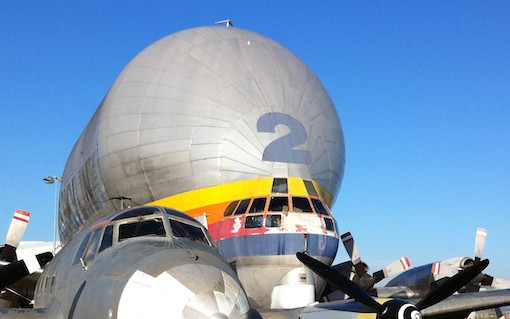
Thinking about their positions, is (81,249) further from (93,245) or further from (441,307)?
(441,307)

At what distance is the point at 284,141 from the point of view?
63.6 ft

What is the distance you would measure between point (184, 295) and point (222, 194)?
11.8 metres

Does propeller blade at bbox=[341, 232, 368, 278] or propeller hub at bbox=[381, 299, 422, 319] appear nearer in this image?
propeller hub at bbox=[381, 299, 422, 319]

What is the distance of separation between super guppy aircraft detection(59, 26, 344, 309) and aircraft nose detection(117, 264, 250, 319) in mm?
9566

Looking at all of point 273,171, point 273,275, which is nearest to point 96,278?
point 273,275

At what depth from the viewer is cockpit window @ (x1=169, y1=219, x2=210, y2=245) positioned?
9.19 metres

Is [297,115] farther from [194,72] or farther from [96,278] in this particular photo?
[96,278]

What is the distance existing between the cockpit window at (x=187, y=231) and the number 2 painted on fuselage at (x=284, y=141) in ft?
31.5

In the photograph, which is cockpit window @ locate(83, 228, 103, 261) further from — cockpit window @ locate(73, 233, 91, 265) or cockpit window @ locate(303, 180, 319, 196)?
cockpit window @ locate(303, 180, 319, 196)

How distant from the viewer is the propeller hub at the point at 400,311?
1038 centimetres

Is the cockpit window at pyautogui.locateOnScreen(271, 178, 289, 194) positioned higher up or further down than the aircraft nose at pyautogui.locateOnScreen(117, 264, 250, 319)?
higher up

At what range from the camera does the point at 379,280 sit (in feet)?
69.1

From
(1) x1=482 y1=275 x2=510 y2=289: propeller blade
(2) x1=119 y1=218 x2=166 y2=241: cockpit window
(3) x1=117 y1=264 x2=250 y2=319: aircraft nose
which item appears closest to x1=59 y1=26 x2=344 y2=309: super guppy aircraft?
(2) x1=119 y1=218 x2=166 y2=241: cockpit window

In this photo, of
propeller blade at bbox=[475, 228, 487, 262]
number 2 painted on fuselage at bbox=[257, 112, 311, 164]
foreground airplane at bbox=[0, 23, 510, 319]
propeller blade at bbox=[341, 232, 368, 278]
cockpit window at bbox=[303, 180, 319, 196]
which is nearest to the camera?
foreground airplane at bbox=[0, 23, 510, 319]
